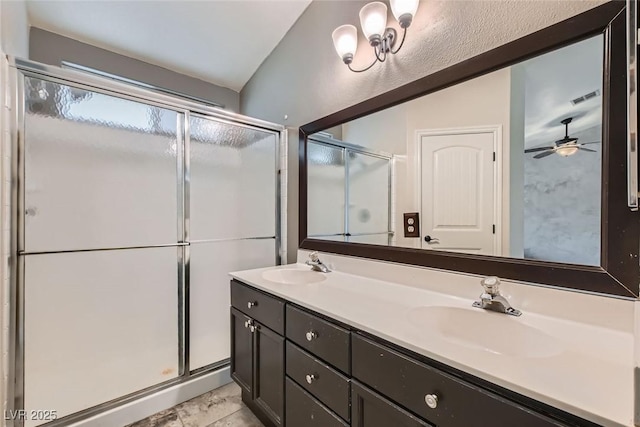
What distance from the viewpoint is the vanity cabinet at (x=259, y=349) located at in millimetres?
1312

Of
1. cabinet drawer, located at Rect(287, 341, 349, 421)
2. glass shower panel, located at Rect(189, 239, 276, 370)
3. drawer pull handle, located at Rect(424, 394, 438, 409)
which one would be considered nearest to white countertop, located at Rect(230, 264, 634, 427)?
drawer pull handle, located at Rect(424, 394, 438, 409)

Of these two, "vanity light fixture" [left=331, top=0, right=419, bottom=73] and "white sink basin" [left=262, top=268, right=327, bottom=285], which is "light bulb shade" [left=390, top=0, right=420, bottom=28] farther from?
"white sink basin" [left=262, top=268, right=327, bottom=285]

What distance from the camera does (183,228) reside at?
183 cm

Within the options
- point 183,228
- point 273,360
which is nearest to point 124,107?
point 183,228

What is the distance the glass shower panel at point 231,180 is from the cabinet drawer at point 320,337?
102 cm

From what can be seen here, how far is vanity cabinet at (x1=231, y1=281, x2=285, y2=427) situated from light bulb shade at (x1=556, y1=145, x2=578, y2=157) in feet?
4.03

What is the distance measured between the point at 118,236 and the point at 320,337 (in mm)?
1324

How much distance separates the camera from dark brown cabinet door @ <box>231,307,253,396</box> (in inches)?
60.4

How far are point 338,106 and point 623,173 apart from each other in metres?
1.38

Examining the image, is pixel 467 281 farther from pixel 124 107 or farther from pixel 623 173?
pixel 124 107

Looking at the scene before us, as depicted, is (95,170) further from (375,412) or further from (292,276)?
(375,412)

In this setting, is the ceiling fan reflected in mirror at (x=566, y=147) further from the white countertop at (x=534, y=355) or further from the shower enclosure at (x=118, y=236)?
the shower enclosure at (x=118, y=236)

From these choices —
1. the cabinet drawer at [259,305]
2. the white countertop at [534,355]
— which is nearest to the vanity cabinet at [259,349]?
the cabinet drawer at [259,305]

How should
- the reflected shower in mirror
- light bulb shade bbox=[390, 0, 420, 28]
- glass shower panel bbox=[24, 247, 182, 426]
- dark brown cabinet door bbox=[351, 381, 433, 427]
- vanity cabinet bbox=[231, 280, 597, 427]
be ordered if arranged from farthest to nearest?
1. glass shower panel bbox=[24, 247, 182, 426]
2. light bulb shade bbox=[390, 0, 420, 28]
3. the reflected shower in mirror
4. dark brown cabinet door bbox=[351, 381, 433, 427]
5. vanity cabinet bbox=[231, 280, 597, 427]
